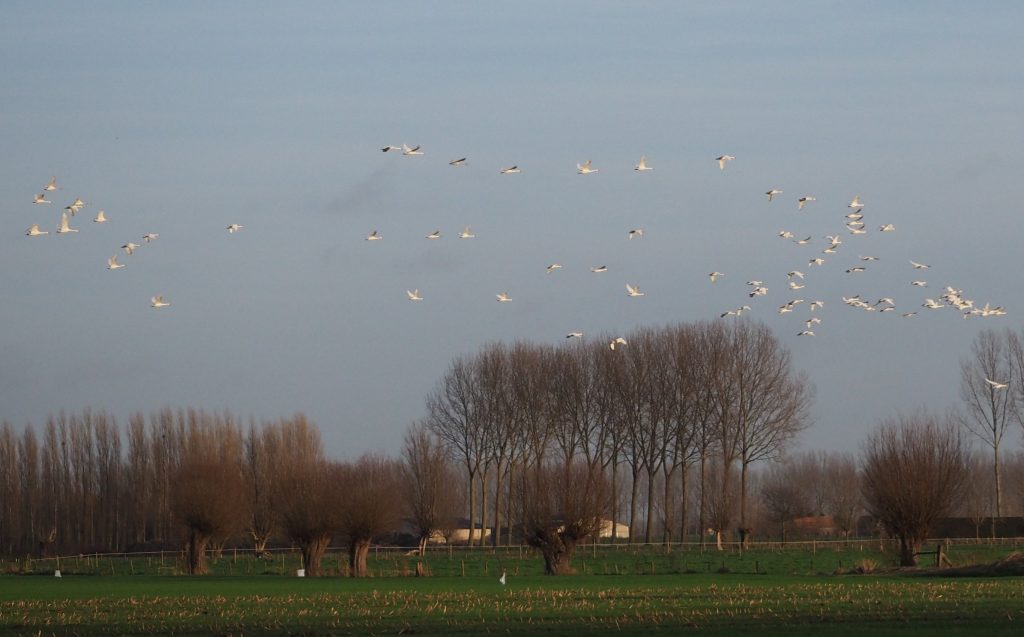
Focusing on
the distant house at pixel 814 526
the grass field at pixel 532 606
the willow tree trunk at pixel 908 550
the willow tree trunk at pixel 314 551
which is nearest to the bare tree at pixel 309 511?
the willow tree trunk at pixel 314 551

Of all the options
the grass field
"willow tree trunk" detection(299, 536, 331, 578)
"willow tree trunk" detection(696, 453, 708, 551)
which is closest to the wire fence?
"willow tree trunk" detection(299, 536, 331, 578)

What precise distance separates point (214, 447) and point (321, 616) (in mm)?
74229

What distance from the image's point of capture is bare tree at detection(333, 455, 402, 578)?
61750 millimetres

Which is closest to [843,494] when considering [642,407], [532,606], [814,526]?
[814,526]

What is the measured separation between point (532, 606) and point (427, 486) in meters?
61.0

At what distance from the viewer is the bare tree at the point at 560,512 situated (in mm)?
57125

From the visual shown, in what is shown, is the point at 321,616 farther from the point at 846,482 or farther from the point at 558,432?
the point at 846,482

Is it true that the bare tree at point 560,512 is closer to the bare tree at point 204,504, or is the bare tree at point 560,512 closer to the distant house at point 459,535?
the bare tree at point 204,504

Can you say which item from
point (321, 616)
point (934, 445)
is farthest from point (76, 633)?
point (934, 445)

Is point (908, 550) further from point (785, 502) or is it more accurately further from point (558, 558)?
point (785, 502)

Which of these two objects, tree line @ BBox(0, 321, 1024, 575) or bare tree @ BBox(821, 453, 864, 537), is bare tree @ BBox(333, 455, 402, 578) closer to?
tree line @ BBox(0, 321, 1024, 575)

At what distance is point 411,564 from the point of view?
6800 cm

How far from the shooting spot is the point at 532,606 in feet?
106

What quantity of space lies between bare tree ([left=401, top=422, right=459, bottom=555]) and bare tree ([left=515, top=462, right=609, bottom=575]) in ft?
101
